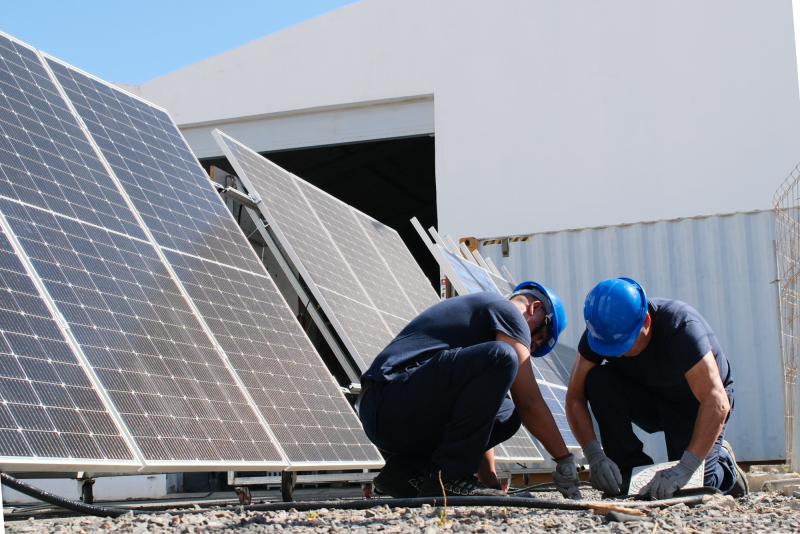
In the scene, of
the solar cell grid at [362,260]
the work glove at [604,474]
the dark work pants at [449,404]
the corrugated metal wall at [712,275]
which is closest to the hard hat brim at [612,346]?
the work glove at [604,474]

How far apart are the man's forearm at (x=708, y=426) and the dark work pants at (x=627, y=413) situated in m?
0.54

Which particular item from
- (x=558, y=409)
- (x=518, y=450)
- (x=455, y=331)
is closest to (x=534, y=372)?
(x=558, y=409)

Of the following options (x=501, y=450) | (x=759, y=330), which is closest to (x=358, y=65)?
(x=759, y=330)

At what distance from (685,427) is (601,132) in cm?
824

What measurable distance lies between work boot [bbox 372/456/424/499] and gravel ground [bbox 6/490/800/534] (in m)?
0.90

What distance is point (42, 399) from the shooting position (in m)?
3.23

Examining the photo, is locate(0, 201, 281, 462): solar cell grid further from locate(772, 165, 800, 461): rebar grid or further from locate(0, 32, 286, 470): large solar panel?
locate(772, 165, 800, 461): rebar grid

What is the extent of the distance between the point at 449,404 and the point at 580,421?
1192 mm

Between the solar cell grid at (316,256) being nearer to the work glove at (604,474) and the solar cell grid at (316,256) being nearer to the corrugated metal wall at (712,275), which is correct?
the work glove at (604,474)

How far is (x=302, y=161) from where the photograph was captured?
1725 cm

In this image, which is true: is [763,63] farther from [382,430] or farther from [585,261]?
[382,430]

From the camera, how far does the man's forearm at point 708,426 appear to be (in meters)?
4.02

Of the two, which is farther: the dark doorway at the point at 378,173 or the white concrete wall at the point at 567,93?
the dark doorway at the point at 378,173

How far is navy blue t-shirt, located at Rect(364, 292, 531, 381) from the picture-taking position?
3979 mm
